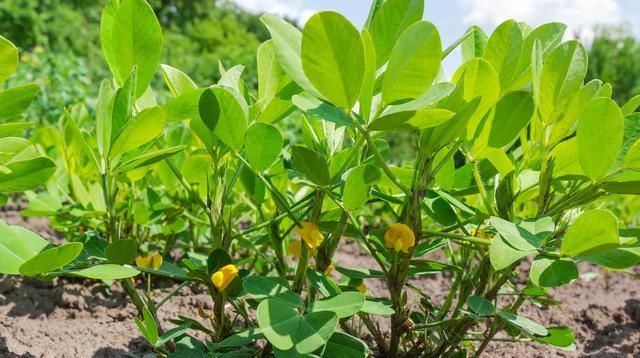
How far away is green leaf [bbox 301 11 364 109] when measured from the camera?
0.59 metres

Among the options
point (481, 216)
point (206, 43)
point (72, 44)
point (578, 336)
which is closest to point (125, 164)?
point (481, 216)

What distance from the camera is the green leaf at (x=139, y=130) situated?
72 centimetres

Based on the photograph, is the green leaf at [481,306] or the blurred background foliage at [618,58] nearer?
the green leaf at [481,306]

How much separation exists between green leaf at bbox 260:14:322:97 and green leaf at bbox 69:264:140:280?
0.30m

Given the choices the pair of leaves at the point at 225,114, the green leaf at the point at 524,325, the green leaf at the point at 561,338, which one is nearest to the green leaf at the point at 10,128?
the pair of leaves at the point at 225,114

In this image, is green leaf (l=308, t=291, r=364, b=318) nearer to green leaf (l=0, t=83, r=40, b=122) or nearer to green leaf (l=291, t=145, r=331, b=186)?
green leaf (l=291, t=145, r=331, b=186)

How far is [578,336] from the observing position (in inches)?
61.6

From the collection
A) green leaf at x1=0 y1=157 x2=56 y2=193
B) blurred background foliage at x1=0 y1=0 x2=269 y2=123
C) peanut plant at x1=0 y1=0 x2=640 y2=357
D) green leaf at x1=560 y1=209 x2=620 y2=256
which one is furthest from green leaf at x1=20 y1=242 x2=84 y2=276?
blurred background foliage at x1=0 y1=0 x2=269 y2=123

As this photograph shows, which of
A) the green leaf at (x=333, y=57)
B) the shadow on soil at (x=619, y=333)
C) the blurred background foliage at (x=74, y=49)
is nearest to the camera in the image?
the green leaf at (x=333, y=57)

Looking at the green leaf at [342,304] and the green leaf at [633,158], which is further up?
the green leaf at [633,158]

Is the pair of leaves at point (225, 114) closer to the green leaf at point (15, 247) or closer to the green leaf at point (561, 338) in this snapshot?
the green leaf at point (15, 247)

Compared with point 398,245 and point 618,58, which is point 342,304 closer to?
point 398,245

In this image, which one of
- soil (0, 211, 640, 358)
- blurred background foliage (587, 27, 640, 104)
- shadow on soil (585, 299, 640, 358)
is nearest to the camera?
soil (0, 211, 640, 358)

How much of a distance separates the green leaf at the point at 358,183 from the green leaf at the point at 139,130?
0.79 ft
